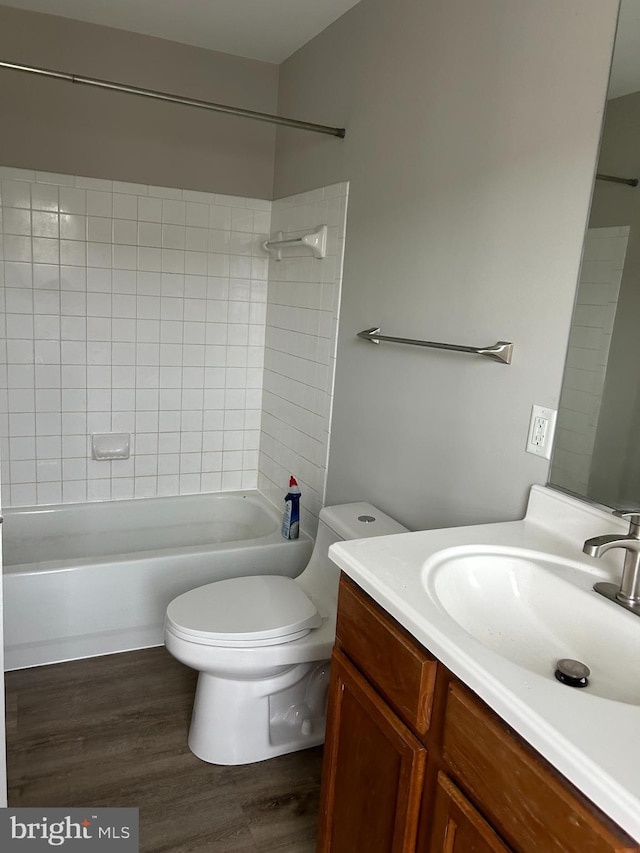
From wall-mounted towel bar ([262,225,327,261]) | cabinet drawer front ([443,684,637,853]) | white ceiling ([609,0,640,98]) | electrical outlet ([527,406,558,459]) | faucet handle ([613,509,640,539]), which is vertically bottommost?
cabinet drawer front ([443,684,637,853])

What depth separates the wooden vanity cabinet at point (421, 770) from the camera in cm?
89

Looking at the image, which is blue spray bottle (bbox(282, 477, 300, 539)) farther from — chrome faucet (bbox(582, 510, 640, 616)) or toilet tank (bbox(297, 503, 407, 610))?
chrome faucet (bbox(582, 510, 640, 616))

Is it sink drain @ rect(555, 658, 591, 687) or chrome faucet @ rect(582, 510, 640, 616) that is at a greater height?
chrome faucet @ rect(582, 510, 640, 616)

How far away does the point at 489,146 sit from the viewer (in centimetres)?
176

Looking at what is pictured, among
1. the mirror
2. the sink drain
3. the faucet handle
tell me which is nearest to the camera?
the sink drain

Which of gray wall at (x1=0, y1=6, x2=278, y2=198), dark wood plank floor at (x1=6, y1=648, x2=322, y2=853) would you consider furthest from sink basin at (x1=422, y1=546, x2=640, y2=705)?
gray wall at (x1=0, y1=6, x2=278, y2=198)

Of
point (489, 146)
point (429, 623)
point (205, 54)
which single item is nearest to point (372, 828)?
point (429, 623)

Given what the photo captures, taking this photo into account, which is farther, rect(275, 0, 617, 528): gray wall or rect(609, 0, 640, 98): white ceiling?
rect(275, 0, 617, 528): gray wall

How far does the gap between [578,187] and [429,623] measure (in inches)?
40.0

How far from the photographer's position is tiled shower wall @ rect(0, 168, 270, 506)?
2.85m

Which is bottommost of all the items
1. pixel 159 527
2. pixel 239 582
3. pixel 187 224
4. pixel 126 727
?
pixel 126 727

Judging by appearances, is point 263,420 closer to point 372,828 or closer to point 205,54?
point 205,54

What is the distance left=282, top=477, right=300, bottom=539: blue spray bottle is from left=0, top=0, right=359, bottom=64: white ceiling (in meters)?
1.80

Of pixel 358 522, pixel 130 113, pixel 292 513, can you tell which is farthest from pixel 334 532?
pixel 130 113
